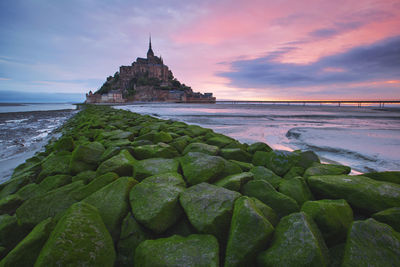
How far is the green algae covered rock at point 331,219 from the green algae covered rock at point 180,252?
0.80 m

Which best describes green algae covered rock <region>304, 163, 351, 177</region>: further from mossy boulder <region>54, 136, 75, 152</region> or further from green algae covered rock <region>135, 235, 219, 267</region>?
mossy boulder <region>54, 136, 75, 152</region>

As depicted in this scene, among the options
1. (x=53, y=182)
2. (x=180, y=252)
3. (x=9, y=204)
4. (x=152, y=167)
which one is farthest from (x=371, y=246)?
(x=9, y=204)

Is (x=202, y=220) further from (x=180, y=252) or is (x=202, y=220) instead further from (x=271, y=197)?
(x=271, y=197)

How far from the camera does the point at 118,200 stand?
1676 millimetres

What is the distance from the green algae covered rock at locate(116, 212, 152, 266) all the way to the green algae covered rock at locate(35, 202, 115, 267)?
0.54 ft

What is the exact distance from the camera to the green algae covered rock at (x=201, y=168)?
210cm

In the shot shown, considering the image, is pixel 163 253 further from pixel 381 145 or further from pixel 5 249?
pixel 381 145

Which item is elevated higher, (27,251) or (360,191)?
(360,191)

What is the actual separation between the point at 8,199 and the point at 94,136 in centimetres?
321

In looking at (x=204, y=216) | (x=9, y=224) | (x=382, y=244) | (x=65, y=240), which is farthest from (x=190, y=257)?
(x=9, y=224)

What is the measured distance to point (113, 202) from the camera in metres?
1.66

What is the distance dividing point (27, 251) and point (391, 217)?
259 centimetres

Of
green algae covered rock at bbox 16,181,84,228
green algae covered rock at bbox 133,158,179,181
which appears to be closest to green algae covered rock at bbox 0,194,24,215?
green algae covered rock at bbox 16,181,84,228

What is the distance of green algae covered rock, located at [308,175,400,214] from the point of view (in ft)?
5.32
